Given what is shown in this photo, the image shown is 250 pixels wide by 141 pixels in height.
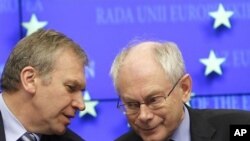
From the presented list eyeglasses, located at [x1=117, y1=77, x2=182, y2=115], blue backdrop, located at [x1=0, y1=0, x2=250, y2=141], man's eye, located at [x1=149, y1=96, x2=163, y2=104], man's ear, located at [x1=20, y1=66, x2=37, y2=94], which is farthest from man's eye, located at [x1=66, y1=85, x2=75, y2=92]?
blue backdrop, located at [x1=0, y1=0, x2=250, y2=141]

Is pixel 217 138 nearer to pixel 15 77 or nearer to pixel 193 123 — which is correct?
pixel 193 123

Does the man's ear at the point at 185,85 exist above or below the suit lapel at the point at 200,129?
above

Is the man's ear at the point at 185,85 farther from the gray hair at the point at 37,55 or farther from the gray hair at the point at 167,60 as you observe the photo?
the gray hair at the point at 37,55

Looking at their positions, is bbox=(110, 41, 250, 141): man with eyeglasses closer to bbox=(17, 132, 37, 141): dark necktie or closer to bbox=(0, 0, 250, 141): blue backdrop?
bbox=(17, 132, 37, 141): dark necktie

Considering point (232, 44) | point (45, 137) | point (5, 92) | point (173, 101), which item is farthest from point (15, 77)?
point (232, 44)

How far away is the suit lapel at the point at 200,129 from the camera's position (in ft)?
8.98

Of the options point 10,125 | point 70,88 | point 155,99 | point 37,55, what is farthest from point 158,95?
point 10,125

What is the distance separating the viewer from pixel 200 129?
276 cm

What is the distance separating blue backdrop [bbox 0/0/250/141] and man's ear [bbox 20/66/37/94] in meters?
0.85

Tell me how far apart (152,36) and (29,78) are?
106 centimetres

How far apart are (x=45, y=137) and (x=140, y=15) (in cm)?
107

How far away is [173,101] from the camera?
2666mm

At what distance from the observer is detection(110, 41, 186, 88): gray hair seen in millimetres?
2656

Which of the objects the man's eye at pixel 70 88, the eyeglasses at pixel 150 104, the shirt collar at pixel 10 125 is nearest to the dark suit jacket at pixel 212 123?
the eyeglasses at pixel 150 104
